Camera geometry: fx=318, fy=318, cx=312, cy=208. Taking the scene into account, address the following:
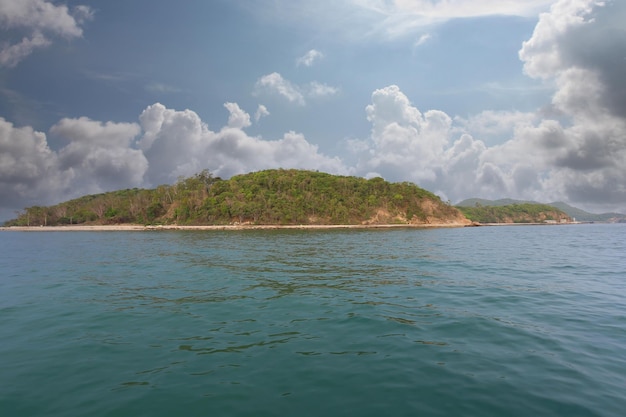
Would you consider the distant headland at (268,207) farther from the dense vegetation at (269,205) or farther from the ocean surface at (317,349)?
the ocean surface at (317,349)

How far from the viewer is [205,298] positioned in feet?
46.0

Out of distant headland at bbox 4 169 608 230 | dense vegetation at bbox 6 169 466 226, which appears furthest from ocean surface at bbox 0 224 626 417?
dense vegetation at bbox 6 169 466 226

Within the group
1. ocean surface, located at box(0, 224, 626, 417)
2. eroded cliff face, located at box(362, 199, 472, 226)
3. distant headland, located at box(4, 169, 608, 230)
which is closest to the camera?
ocean surface, located at box(0, 224, 626, 417)

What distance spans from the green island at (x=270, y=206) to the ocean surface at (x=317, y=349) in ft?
428

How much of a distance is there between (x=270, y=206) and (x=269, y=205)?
0.67 meters

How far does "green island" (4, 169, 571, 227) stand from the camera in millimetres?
150125

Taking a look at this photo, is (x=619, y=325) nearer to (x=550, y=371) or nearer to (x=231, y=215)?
(x=550, y=371)

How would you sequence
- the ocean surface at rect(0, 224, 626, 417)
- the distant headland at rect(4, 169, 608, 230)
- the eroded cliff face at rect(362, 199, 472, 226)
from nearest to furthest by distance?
the ocean surface at rect(0, 224, 626, 417), the distant headland at rect(4, 169, 608, 230), the eroded cliff face at rect(362, 199, 472, 226)

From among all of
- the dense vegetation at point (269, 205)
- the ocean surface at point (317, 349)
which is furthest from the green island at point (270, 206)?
the ocean surface at point (317, 349)

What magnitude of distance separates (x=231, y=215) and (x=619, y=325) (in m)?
147

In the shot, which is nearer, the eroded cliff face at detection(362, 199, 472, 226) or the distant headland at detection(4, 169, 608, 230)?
the distant headland at detection(4, 169, 608, 230)

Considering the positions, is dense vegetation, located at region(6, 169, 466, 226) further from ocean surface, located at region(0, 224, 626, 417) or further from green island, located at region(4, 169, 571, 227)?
ocean surface, located at region(0, 224, 626, 417)

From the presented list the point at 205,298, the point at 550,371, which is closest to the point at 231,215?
the point at 205,298

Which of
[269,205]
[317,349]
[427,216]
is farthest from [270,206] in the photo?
[317,349]
